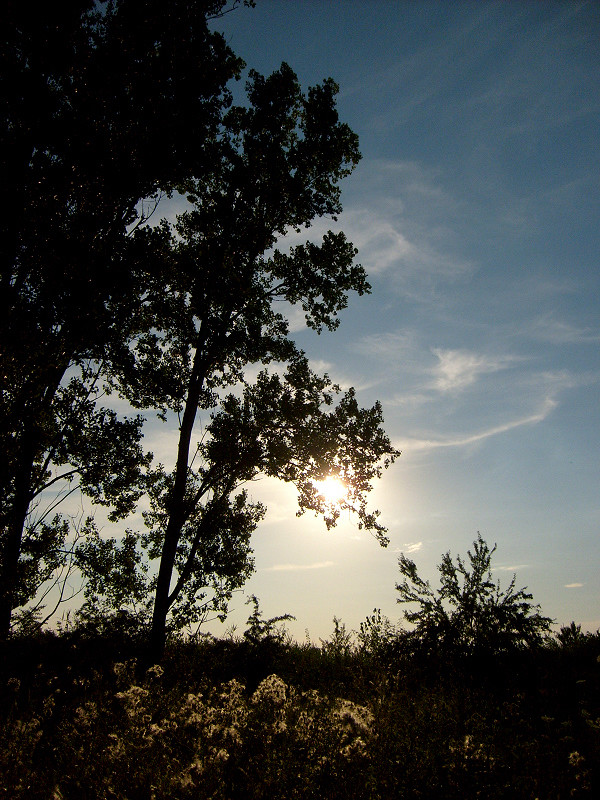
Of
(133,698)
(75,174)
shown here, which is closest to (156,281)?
(75,174)

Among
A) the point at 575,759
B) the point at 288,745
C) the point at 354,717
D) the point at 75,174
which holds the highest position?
the point at 75,174

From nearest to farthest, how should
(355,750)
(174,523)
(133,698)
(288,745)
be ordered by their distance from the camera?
(355,750)
(288,745)
(133,698)
(174,523)

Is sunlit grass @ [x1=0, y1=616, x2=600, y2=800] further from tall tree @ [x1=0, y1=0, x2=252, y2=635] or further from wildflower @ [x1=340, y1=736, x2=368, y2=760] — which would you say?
tall tree @ [x1=0, y1=0, x2=252, y2=635]

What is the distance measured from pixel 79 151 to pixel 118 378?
6.20 metres

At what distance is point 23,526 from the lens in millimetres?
11758

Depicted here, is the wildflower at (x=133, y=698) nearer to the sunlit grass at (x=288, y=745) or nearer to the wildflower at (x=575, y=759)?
the sunlit grass at (x=288, y=745)

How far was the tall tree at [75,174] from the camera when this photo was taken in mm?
7934

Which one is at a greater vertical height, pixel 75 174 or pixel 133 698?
pixel 75 174

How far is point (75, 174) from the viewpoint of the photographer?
8539 millimetres

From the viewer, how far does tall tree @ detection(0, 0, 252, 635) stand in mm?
7934

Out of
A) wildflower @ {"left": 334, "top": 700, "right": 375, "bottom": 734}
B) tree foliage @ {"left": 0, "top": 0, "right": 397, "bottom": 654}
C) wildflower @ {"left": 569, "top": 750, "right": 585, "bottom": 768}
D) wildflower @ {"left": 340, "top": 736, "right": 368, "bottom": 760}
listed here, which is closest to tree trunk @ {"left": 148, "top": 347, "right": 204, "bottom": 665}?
tree foliage @ {"left": 0, "top": 0, "right": 397, "bottom": 654}

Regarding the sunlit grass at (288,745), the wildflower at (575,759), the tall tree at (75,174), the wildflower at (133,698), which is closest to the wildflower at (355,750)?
the sunlit grass at (288,745)

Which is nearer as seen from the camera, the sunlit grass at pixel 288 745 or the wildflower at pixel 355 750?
the sunlit grass at pixel 288 745

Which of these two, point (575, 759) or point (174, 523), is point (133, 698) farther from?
point (174, 523)
